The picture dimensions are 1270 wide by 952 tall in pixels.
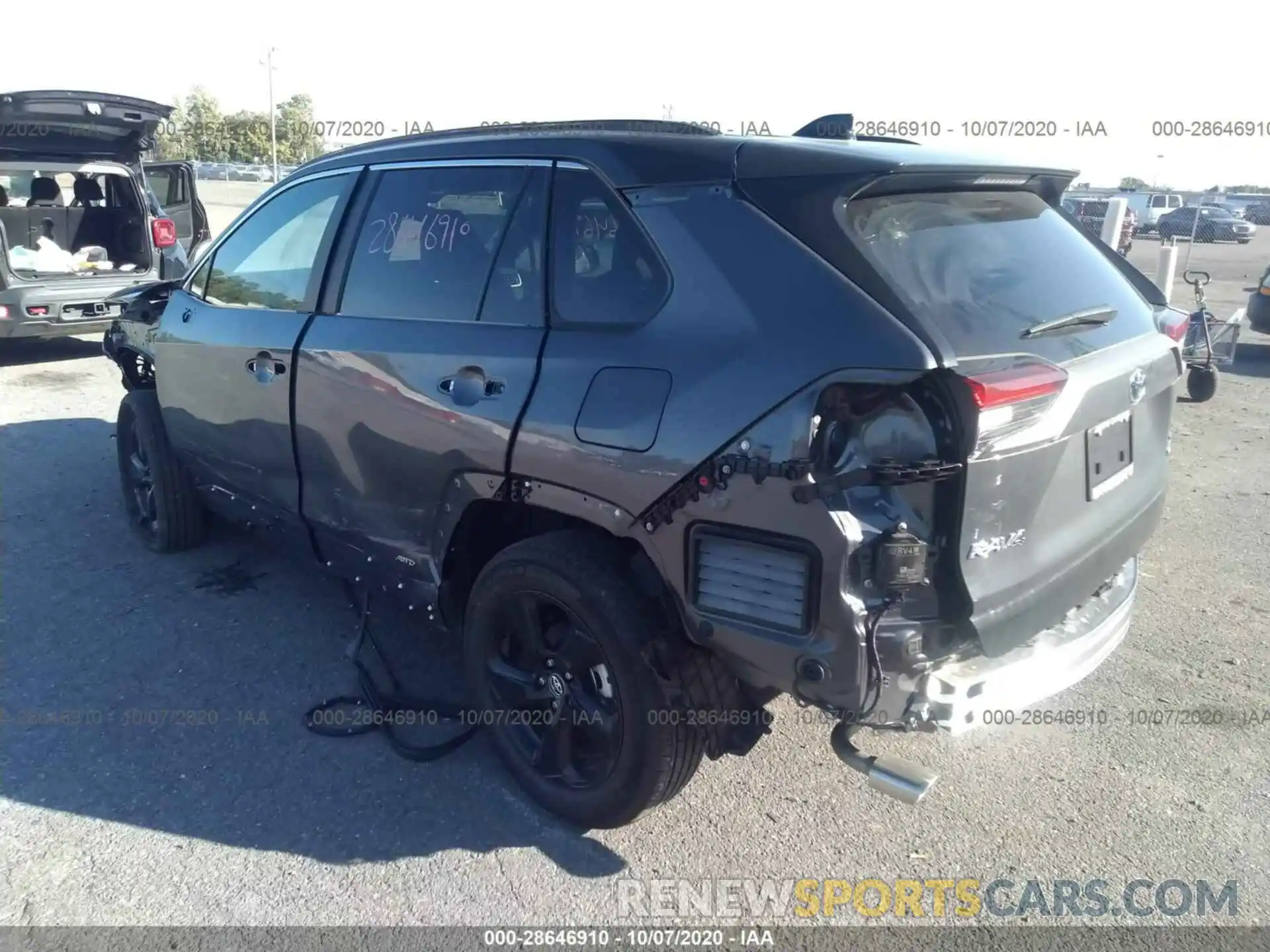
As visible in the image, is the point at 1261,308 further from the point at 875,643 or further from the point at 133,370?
the point at 133,370

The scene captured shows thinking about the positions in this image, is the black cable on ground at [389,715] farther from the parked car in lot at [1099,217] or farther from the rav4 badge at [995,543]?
the parked car in lot at [1099,217]

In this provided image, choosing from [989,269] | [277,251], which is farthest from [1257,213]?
[277,251]

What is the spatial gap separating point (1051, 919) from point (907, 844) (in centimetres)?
45

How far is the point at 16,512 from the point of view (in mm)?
5707

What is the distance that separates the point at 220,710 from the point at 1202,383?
27.6 feet

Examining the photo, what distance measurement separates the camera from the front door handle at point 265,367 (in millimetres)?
3889

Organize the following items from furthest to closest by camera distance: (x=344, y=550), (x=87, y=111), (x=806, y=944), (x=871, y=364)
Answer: (x=87, y=111)
(x=344, y=550)
(x=806, y=944)
(x=871, y=364)

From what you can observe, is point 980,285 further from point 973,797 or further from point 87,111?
point 87,111

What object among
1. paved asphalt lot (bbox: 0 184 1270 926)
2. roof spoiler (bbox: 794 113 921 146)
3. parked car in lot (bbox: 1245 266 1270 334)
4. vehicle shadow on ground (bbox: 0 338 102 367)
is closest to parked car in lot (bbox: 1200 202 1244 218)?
parked car in lot (bbox: 1245 266 1270 334)

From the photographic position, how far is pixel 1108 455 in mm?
2945

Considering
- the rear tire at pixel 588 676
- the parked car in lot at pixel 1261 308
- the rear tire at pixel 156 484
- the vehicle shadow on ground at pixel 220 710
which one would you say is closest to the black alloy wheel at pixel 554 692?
the rear tire at pixel 588 676

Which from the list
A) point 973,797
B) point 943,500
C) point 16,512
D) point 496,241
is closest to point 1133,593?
point 973,797

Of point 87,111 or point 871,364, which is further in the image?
point 87,111

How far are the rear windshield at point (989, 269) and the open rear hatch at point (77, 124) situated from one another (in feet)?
27.6
